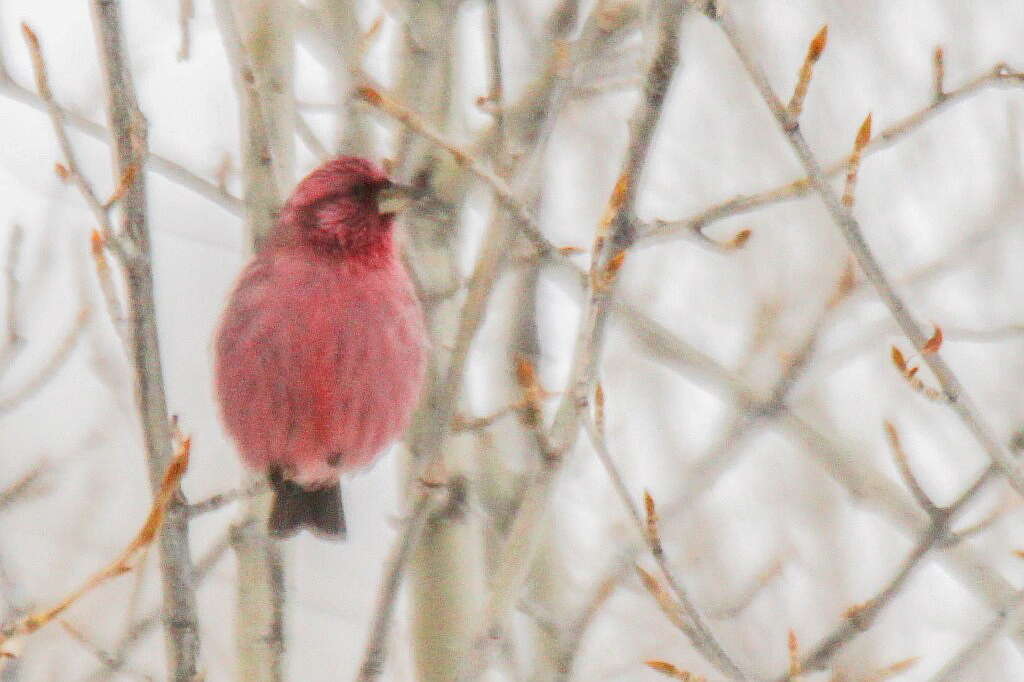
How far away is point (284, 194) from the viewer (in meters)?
3.92

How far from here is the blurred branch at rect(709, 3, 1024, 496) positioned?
278 cm

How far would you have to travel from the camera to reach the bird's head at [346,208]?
14.3ft

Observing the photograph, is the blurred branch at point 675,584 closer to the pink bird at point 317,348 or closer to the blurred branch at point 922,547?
the blurred branch at point 922,547

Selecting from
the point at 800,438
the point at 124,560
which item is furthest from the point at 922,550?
the point at 124,560

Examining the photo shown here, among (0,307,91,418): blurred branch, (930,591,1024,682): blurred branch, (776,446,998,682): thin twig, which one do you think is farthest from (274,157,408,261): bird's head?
(930,591,1024,682): blurred branch

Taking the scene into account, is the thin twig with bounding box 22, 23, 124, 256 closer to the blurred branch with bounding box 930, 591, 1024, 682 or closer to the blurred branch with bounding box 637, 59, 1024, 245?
the blurred branch with bounding box 637, 59, 1024, 245

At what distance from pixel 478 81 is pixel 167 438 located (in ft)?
14.5

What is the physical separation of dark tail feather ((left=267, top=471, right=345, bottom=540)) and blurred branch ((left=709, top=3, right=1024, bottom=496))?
1.86 meters

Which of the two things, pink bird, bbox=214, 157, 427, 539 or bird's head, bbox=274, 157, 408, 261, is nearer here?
pink bird, bbox=214, 157, 427, 539

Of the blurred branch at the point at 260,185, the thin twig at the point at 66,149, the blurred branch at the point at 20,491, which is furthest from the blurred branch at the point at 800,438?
the blurred branch at the point at 20,491

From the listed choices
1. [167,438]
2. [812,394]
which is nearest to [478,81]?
[812,394]

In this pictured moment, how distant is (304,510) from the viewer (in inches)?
171

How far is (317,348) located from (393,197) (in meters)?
0.54

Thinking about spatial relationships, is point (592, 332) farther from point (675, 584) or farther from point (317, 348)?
point (317, 348)
